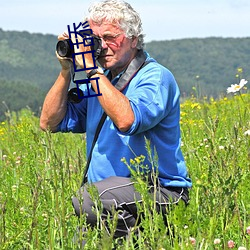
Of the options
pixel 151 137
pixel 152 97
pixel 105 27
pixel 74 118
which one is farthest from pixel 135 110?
pixel 74 118

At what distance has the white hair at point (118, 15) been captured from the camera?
11.7ft

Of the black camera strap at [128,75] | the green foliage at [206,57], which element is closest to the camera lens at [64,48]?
the black camera strap at [128,75]

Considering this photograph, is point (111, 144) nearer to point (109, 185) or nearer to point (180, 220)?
point (109, 185)

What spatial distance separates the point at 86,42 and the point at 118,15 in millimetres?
282

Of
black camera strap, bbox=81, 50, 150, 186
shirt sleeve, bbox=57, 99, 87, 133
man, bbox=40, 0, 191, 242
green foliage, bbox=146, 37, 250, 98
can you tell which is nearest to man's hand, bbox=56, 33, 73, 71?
A: man, bbox=40, 0, 191, 242

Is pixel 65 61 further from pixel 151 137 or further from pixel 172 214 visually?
pixel 172 214

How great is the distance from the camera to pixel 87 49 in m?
3.36

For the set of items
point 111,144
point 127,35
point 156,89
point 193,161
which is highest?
point 127,35

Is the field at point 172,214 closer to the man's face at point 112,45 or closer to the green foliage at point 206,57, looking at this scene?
the man's face at point 112,45

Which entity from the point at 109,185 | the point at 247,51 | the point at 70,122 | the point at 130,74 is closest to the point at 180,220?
the point at 109,185

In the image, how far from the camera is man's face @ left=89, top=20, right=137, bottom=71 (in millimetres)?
3541

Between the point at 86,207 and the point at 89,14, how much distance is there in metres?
0.98

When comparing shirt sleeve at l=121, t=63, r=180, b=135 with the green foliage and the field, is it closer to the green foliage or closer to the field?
the field

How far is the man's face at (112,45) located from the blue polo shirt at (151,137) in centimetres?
12
